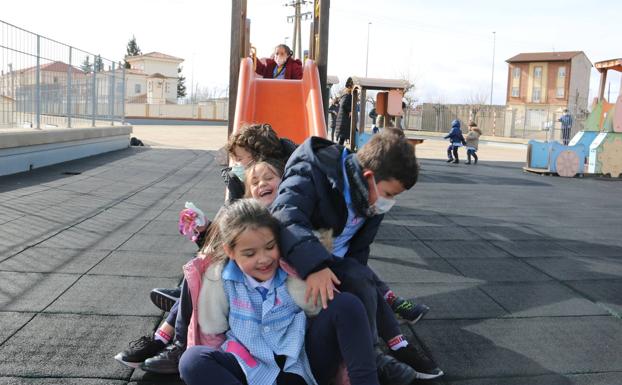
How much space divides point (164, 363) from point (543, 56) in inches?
2306

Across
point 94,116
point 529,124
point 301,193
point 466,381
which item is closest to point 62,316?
point 301,193

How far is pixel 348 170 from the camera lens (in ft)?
7.97

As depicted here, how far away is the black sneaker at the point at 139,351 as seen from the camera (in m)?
2.51

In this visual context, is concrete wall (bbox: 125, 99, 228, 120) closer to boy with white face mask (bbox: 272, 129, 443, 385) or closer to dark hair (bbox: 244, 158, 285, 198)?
dark hair (bbox: 244, 158, 285, 198)

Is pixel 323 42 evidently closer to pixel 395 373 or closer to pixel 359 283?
pixel 359 283

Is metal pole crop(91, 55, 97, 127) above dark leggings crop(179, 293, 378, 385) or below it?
above

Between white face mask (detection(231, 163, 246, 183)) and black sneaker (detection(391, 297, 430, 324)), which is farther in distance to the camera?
white face mask (detection(231, 163, 246, 183))

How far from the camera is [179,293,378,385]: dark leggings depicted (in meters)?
2.06

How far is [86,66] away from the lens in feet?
40.5

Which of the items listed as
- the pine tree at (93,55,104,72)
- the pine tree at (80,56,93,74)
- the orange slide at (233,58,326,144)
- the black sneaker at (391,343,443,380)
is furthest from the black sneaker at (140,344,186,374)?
the pine tree at (93,55,104,72)

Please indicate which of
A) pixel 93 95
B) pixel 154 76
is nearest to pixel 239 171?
pixel 93 95

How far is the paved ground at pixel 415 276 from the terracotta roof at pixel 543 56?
166 ft

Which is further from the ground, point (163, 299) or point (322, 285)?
point (322, 285)

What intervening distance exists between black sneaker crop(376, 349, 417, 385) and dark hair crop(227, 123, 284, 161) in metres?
1.35
